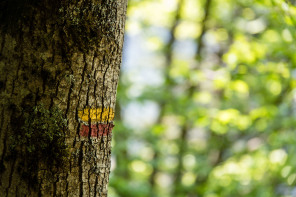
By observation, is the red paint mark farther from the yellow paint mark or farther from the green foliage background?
the green foliage background

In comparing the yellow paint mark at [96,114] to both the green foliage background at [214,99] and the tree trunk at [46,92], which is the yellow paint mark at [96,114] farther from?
the green foliage background at [214,99]

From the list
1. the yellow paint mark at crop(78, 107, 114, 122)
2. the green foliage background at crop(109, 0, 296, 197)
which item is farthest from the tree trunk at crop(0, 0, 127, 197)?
the green foliage background at crop(109, 0, 296, 197)

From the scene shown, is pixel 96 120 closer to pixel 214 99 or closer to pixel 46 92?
pixel 46 92

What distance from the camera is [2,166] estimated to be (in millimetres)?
1039

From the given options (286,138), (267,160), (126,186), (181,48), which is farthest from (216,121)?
(181,48)

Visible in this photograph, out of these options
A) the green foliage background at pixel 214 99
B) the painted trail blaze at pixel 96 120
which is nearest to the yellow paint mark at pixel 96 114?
the painted trail blaze at pixel 96 120

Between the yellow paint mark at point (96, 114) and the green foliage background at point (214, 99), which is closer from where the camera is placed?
the yellow paint mark at point (96, 114)

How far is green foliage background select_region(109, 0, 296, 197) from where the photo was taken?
4.10 m

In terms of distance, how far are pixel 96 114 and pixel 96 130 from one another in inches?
2.3

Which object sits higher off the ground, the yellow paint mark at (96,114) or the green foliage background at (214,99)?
the green foliage background at (214,99)

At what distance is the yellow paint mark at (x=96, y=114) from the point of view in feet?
3.51

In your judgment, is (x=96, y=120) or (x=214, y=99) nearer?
(x=96, y=120)

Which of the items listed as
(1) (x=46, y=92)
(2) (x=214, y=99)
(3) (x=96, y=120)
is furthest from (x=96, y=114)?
(2) (x=214, y=99)

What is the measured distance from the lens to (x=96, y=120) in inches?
43.8
